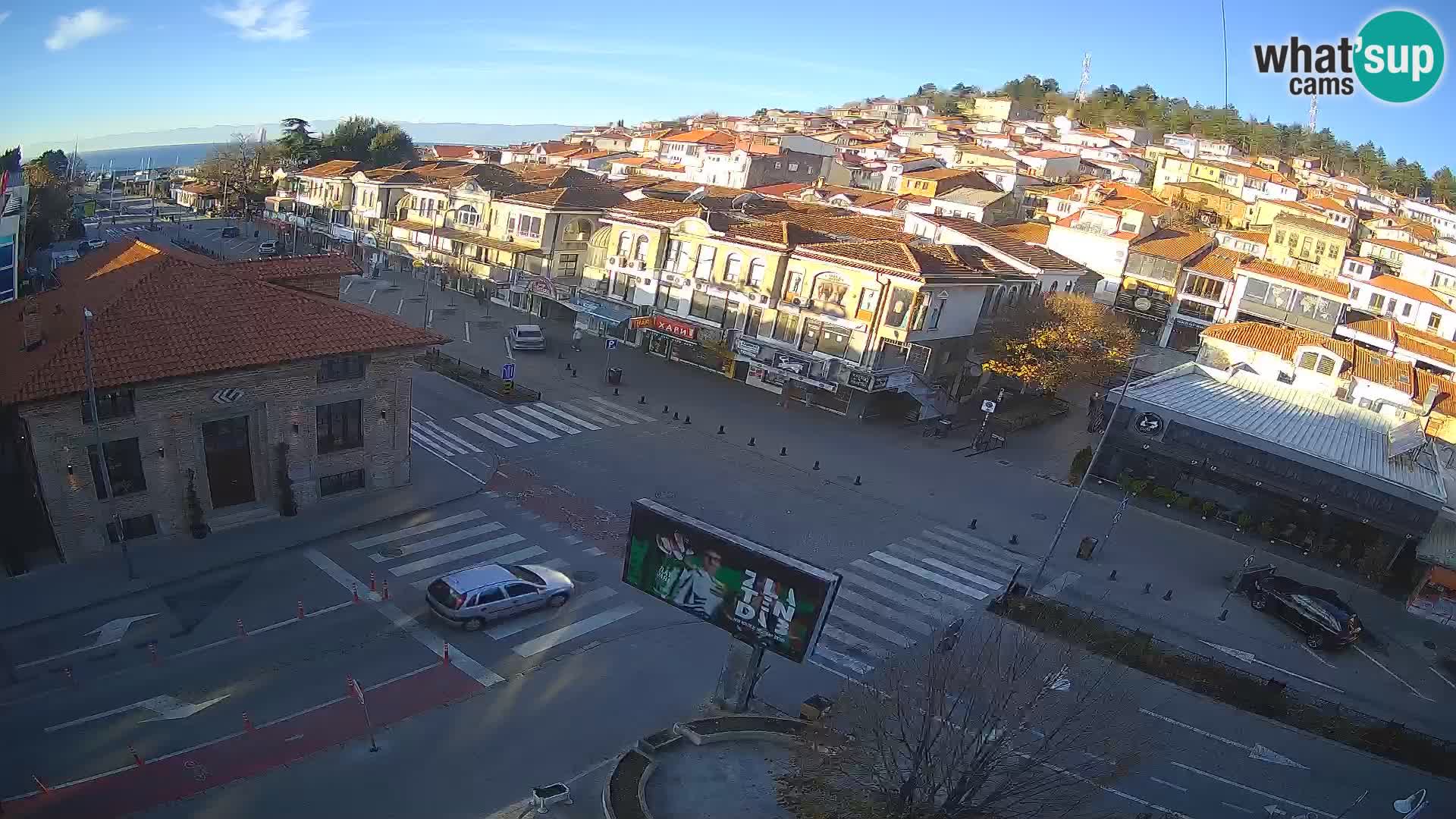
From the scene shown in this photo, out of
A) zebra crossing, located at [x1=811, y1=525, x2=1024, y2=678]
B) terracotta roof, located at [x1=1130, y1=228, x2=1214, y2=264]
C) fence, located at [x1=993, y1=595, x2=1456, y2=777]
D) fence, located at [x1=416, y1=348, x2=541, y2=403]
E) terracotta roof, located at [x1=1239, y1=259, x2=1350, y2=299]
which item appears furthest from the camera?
terracotta roof, located at [x1=1130, y1=228, x2=1214, y2=264]

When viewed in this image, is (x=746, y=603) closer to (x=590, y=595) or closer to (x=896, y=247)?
(x=590, y=595)

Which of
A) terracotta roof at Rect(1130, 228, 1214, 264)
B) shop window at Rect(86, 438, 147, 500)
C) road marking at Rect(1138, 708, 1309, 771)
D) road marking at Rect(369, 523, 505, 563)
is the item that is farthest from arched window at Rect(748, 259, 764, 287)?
terracotta roof at Rect(1130, 228, 1214, 264)

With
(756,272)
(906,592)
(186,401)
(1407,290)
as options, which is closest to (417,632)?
(186,401)

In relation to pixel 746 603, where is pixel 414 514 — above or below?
below

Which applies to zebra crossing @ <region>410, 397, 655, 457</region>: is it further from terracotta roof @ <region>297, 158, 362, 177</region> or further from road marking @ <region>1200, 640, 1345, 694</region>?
terracotta roof @ <region>297, 158, 362, 177</region>

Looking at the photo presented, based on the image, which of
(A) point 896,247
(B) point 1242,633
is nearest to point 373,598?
(B) point 1242,633

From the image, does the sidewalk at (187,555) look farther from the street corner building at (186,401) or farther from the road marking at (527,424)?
the road marking at (527,424)
